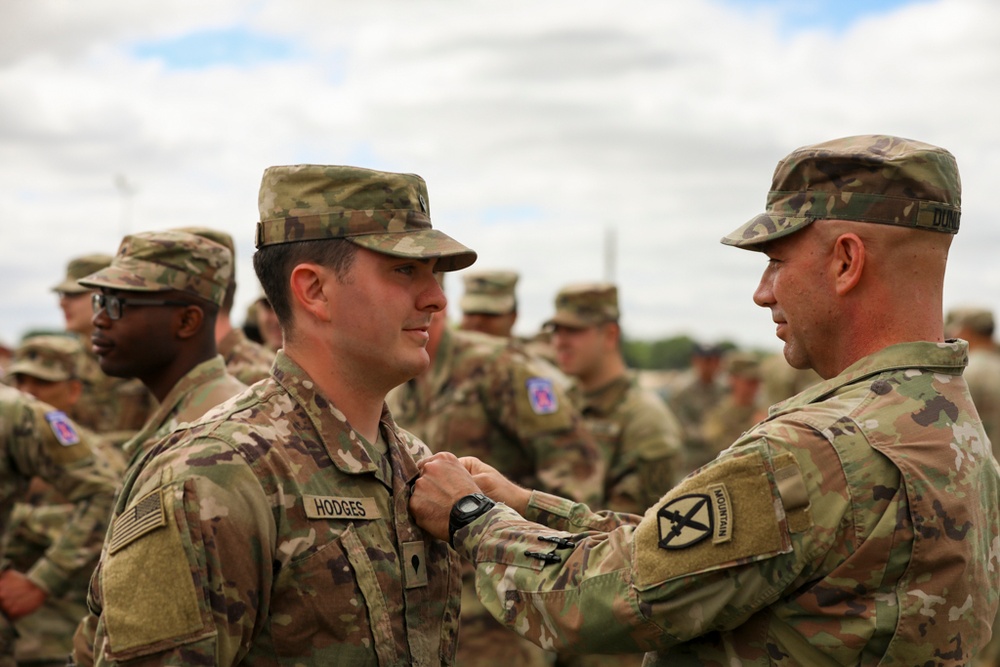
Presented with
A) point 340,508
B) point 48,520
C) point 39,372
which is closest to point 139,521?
point 340,508

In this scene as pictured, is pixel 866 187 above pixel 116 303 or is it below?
above

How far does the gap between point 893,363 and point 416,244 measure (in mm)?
1322

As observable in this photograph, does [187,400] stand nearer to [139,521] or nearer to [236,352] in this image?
[236,352]

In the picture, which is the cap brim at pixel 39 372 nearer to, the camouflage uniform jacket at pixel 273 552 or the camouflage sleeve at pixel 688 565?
the camouflage uniform jacket at pixel 273 552

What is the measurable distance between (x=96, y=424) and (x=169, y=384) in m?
5.97

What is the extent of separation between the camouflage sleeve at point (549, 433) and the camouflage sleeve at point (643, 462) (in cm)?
132

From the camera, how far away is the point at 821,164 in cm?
300

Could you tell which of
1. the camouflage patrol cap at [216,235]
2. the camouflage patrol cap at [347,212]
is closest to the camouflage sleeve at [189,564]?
the camouflage patrol cap at [347,212]

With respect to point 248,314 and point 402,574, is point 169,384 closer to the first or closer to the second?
point 402,574

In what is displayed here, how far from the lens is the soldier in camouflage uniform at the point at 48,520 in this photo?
686cm

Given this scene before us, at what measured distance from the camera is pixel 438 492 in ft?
10.2

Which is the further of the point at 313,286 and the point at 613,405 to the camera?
the point at 613,405

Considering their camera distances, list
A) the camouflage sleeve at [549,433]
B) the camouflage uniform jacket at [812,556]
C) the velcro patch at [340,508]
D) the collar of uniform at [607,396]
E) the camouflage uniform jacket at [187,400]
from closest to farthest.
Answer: the camouflage uniform jacket at [812,556], the velcro patch at [340,508], the camouflage uniform jacket at [187,400], the camouflage sleeve at [549,433], the collar of uniform at [607,396]

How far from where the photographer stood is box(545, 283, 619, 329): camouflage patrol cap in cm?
882
